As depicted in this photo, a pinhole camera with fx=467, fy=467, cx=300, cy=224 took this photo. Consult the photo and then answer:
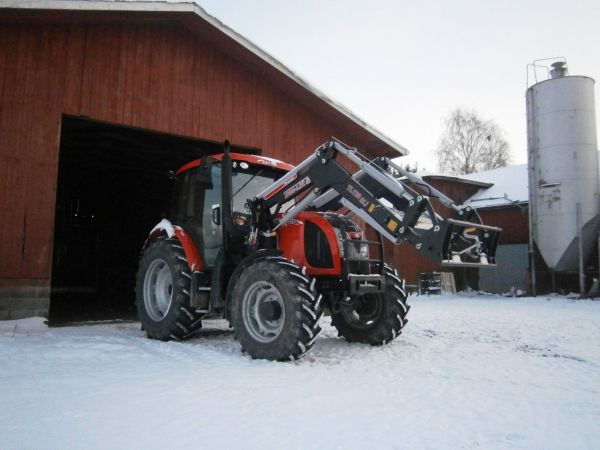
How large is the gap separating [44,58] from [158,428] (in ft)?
23.7

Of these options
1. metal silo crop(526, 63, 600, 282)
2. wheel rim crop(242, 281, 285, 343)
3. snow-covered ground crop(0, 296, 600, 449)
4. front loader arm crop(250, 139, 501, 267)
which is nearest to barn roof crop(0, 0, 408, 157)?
front loader arm crop(250, 139, 501, 267)

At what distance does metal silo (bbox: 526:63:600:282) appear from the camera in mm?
15680

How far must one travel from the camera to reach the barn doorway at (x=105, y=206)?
34.3ft

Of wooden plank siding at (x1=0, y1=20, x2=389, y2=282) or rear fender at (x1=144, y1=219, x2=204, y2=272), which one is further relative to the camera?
wooden plank siding at (x1=0, y1=20, x2=389, y2=282)

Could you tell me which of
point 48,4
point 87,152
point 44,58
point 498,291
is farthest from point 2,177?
point 498,291

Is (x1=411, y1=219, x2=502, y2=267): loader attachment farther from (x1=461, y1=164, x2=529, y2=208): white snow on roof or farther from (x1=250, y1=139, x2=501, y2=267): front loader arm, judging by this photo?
(x1=461, y1=164, x2=529, y2=208): white snow on roof

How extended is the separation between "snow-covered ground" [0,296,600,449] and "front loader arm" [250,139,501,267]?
127 centimetres

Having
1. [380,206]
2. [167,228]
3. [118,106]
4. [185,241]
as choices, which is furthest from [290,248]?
[118,106]

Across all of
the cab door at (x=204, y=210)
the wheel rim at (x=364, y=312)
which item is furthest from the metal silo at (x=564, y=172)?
the cab door at (x=204, y=210)

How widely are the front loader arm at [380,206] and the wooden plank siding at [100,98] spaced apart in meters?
4.17

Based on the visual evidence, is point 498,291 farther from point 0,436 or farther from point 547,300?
point 0,436

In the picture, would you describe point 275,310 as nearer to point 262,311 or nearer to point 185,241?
point 262,311

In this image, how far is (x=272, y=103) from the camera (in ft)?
34.7

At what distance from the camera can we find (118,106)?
848 centimetres
